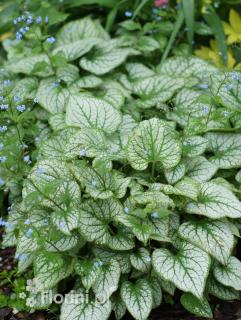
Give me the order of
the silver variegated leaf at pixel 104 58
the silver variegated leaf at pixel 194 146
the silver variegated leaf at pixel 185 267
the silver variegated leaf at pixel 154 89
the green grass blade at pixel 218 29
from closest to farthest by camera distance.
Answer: the silver variegated leaf at pixel 185 267 < the silver variegated leaf at pixel 194 146 < the silver variegated leaf at pixel 154 89 < the silver variegated leaf at pixel 104 58 < the green grass blade at pixel 218 29

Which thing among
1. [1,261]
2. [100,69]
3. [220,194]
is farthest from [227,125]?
[1,261]

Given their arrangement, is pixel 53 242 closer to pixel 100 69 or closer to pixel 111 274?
pixel 111 274

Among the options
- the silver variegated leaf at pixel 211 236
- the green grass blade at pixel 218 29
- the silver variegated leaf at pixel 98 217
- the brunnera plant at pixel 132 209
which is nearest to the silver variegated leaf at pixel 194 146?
the brunnera plant at pixel 132 209

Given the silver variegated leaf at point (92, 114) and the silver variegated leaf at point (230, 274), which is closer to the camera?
the silver variegated leaf at point (230, 274)

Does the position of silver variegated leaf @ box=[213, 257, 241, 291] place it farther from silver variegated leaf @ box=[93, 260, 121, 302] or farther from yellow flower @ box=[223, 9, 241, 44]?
yellow flower @ box=[223, 9, 241, 44]

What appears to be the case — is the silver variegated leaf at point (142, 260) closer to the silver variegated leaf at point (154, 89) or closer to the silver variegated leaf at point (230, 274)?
the silver variegated leaf at point (230, 274)

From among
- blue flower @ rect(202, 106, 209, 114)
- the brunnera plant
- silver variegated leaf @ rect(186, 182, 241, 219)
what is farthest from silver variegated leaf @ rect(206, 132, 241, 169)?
silver variegated leaf @ rect(186, 182, 241, 219)
